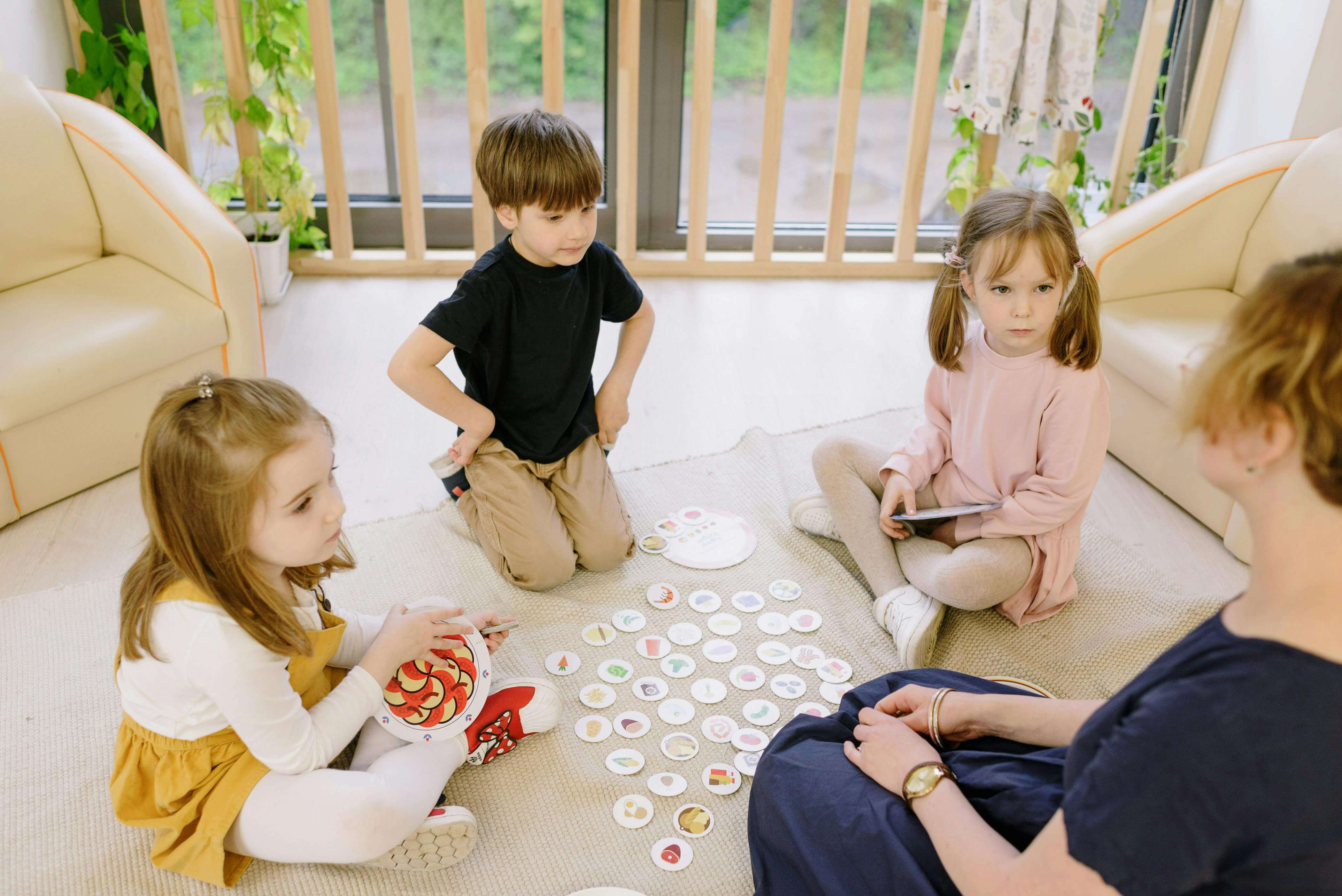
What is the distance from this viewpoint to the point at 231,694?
120 centimetres

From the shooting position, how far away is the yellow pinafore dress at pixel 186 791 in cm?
128

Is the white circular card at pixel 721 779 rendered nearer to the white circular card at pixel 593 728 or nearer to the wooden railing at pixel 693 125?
the white circular card at pixel 593 728

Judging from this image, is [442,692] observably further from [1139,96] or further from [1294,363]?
[1139,96]

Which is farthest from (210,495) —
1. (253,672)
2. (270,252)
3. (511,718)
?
(270,252)

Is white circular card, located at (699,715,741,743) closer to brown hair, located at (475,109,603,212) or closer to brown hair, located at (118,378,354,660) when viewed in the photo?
brown hair, located at (118,378,354,660)

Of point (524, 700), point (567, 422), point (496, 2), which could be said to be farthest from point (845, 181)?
point (524, 700)

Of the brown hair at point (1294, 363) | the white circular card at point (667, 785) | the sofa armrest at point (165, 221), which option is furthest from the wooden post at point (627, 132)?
the brown hair at point (1294, 363)

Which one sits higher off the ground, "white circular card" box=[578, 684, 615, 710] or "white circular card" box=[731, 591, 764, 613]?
"white circular card" box=[731, 591, 764, 613]

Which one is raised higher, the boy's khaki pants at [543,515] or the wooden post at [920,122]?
the wooden post at [920,122]

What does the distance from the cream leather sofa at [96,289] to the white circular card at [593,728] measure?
113 cm

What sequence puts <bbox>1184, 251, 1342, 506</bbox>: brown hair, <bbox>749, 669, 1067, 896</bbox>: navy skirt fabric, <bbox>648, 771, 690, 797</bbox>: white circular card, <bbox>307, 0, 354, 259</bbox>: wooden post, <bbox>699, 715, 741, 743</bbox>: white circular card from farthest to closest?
<bbox>307, 0, 354, 259</bbox>: wooden post < <bbox>699, 715, 741, 743</bbox>: white circular card < <bbox>648, 771, 690, 797</bbox>: white circular card < <bbox>749, 669, 1067, 896</bbox>: navy skirt fabric < <bbox>1184, 251, 1342, 506</bbox>: brown hair

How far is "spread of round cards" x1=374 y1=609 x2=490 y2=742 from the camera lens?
1429 mm

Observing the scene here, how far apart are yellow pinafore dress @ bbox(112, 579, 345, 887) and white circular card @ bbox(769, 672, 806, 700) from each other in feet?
2.52

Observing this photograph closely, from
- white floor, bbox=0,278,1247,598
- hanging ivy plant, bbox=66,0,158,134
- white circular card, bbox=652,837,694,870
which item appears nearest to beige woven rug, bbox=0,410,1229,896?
white circular card, bbox=652,837,694,870
